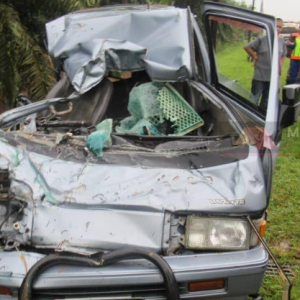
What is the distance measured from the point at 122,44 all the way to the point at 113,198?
1.60 m

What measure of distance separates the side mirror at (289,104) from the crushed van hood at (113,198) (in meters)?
0.45

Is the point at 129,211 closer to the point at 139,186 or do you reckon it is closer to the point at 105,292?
the point at 139,186

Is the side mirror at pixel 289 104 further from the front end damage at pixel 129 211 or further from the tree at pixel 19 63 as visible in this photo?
the tree at pixel 19 63

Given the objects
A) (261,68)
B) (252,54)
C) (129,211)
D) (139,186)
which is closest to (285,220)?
(261,68)

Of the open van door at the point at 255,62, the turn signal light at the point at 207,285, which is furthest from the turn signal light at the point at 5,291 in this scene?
the open van door at the point at 255,62

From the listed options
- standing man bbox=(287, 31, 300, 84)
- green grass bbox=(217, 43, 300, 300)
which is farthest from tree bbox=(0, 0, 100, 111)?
standing man bbox=(287, 31, 300, 84)

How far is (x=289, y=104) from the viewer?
256 centimetres

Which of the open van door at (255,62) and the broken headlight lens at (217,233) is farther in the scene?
the open van door at (255,62)

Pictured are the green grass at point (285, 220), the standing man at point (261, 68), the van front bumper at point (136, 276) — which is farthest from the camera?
the standing man at point (261, 68)

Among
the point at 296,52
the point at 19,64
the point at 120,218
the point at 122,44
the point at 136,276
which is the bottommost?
the point at 296,52

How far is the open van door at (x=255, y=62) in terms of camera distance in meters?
2.57

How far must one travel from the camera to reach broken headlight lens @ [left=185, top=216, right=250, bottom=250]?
2.04m

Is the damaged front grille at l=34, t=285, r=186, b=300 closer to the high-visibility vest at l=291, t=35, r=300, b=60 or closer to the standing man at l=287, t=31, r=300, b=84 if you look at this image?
the standing man at l=287, t=31, r=300, b=84

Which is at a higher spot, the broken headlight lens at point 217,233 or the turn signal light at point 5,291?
the broken headlight lens at point 217,233
